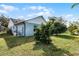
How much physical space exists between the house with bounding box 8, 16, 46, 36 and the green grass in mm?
73

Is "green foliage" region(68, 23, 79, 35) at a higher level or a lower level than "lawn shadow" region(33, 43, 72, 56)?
higher

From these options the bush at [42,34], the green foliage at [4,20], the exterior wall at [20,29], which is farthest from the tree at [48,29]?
the green foliage at [4,20]

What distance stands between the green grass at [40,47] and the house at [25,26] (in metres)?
0.07

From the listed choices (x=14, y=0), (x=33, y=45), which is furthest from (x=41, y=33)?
(x=14, y=0)

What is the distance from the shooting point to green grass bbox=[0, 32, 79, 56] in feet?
15.6

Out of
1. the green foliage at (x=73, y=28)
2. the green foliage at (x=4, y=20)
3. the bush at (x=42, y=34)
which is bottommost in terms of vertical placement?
the bush at (x=42, y=34)

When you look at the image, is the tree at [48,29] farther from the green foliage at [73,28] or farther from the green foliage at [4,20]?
the green foliage at [4,20]

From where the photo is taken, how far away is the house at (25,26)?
4770mm

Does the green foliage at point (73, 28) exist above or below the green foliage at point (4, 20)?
below

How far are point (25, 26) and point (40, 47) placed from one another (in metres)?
0.31

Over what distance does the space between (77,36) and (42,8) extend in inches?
21.0

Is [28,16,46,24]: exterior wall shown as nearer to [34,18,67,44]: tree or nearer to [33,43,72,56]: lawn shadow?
[34,18,67,44]: tree

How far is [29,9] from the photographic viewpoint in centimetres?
478

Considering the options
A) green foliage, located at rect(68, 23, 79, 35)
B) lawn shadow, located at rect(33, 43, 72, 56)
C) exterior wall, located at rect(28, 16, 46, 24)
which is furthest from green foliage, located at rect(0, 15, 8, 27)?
green foliage, located at rect(68, 23, 79, 35)
